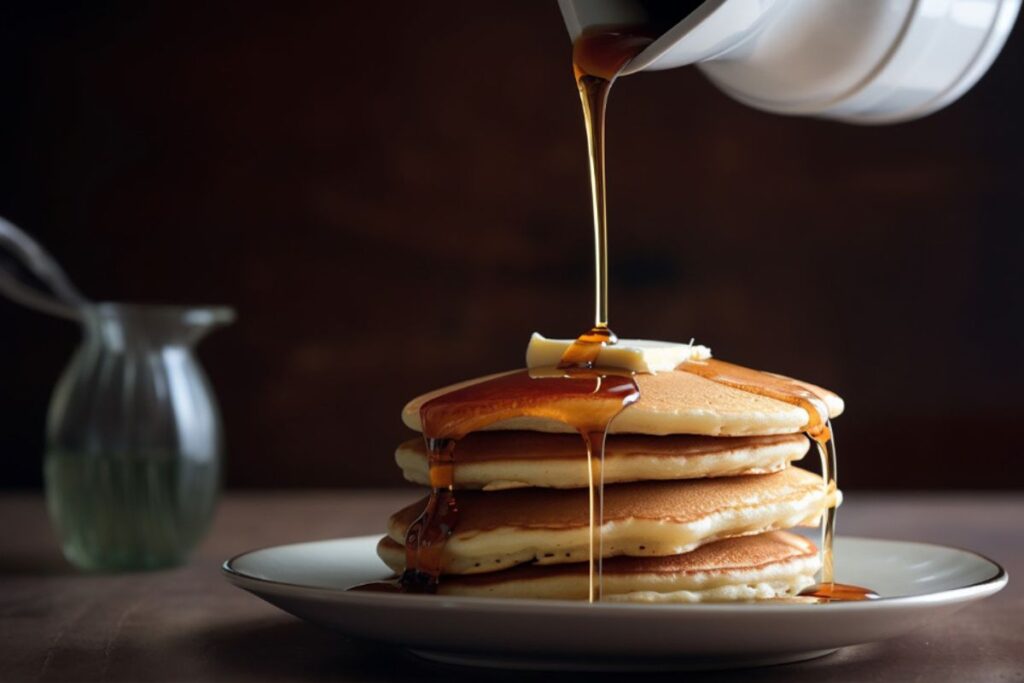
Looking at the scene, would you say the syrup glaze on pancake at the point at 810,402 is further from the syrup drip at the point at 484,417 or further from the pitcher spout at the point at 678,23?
the pitcher spout at the point at 678,23

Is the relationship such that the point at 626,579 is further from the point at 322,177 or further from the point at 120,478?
the point at 322,177

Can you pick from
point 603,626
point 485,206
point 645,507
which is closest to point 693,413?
point 645,507

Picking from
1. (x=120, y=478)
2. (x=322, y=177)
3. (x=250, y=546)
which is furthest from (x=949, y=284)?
(x=120, y=478)

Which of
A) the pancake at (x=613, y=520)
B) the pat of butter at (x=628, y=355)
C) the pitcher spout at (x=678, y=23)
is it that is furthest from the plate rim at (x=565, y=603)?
the pitcher spout at (x=678, y=23)

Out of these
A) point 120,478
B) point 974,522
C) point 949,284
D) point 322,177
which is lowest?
point 974,522

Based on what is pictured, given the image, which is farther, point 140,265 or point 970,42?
point 140,265

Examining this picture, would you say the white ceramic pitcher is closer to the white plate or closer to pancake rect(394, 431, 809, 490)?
pancake rect(394, 431, 809, 490)

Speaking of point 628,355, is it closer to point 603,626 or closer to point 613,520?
point 613,520
